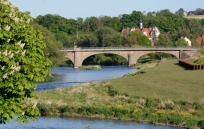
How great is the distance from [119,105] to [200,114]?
19.4ft

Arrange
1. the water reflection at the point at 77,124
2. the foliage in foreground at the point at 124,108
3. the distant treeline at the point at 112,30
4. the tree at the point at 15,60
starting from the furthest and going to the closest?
the distant treeline at the point at 112,30, the foliage in foreground at the point at 124,108, the water reflection at the point at 77,124, the tree at the point at 15,60

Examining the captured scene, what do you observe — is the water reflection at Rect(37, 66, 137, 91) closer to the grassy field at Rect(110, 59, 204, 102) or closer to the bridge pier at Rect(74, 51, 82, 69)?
the grassy field at Rect(110, 59, 204, 102)

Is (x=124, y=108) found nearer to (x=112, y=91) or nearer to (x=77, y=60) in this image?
(x=112, y=91)

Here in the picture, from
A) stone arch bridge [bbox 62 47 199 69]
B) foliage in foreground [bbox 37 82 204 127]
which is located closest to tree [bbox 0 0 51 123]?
foliage in foreground [bbox 37 82 204 127]

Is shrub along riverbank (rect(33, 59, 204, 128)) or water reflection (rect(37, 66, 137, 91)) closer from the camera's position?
shrub along riverbank (rect(33, 59, 204, 128))

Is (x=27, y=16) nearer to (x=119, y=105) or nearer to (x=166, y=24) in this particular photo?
(x=119, y=105)

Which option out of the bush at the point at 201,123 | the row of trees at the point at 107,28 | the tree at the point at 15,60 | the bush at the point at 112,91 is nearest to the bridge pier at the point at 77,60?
the row of trees at the point at 107,28

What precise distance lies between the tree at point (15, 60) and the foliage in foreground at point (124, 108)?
653 inches

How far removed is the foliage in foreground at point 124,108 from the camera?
3369 centimetres

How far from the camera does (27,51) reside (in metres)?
17.4

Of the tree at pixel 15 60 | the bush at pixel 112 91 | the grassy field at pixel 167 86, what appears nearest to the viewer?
the tree at pixel 15 60

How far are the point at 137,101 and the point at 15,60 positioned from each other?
2268 cm

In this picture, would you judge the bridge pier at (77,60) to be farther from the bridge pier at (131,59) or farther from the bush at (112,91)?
the bush at (112,91)

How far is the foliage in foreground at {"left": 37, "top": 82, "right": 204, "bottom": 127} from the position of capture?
33.7m
